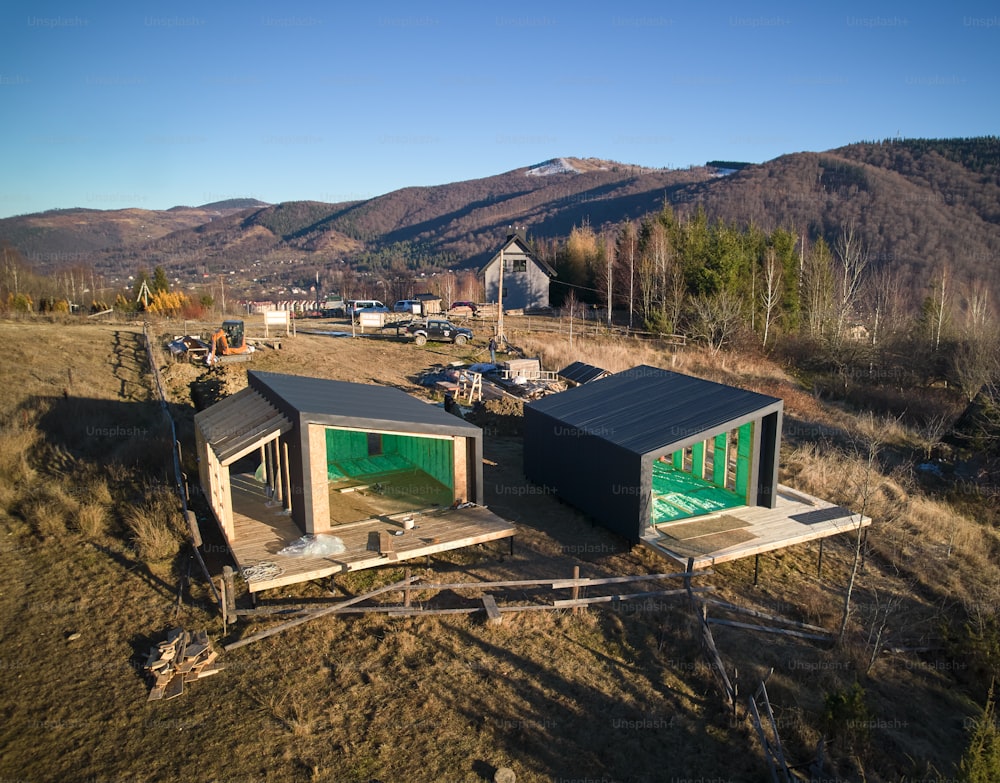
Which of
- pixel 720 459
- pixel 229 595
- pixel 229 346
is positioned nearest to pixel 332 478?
pixel 229 595

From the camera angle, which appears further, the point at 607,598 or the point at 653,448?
the point at 653,448

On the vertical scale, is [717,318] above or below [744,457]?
above

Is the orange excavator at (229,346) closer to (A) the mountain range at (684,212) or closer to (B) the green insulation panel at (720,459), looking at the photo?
(B) the green insulation panel at (720,459)

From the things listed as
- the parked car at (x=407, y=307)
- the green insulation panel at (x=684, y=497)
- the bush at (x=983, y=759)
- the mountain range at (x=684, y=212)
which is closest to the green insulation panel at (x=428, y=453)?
the green insulation panel at (x=684, y=497)

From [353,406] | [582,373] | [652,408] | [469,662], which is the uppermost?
[353,406]

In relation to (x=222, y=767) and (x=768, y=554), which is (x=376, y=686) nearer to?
(x=222, y=767)

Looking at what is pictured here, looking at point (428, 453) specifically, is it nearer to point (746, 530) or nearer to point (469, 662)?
point (469, 662)

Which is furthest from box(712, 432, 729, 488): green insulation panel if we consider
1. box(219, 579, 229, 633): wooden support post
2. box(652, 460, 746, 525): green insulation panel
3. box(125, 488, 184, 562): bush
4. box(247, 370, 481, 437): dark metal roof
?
box(125, 488, 184, 562): bush
